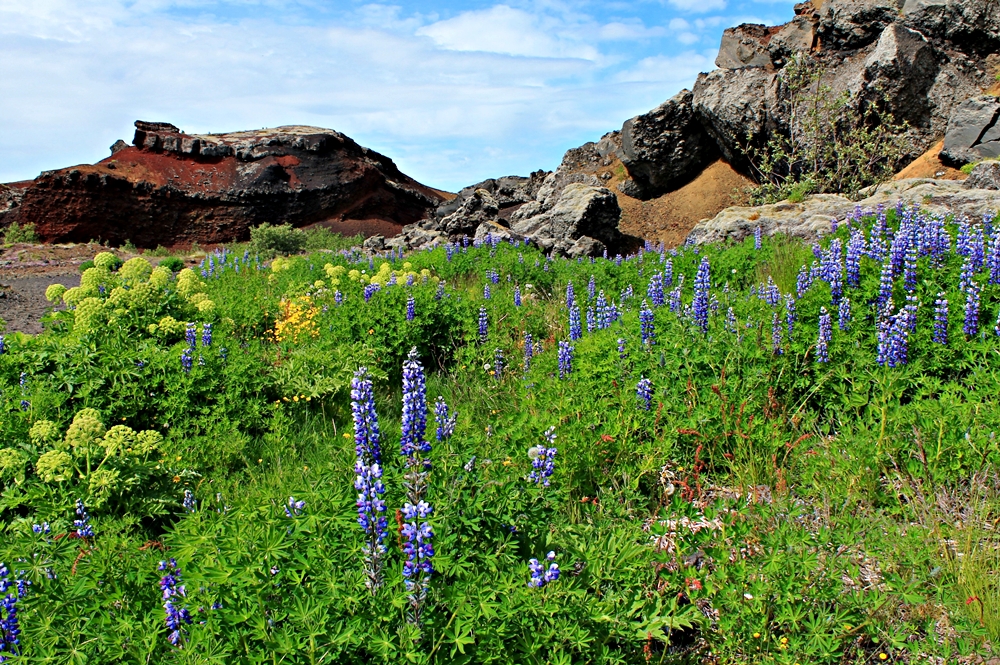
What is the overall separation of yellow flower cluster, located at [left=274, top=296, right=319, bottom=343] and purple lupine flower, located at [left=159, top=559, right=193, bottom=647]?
4379 millimetres

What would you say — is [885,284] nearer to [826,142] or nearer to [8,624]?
[8,624]

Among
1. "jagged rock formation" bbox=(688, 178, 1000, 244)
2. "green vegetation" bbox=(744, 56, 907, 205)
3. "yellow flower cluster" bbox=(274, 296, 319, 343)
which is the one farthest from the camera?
"green vegetation" bbox=(744, 56, 907, 205)

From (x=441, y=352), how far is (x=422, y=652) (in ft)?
16.7

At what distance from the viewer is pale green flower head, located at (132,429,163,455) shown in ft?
12.6

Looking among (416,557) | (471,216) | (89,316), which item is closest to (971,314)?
(416,557)

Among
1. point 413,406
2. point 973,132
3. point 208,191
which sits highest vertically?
point 208,191

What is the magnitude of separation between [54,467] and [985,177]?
12.5m

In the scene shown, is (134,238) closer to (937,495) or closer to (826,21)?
(826,21)

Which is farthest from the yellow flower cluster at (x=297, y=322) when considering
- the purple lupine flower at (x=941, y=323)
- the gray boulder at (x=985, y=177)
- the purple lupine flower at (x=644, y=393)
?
the gray boulder at (x=985, y=177)

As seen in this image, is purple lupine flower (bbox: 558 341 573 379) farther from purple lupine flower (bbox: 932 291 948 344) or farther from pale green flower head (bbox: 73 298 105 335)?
pale green flower head (bbox: 73 298 105 335)

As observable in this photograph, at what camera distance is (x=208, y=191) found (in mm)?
32281

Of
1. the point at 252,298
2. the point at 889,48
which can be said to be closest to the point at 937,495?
the point at 252,298

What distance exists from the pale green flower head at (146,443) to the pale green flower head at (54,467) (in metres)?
0.33

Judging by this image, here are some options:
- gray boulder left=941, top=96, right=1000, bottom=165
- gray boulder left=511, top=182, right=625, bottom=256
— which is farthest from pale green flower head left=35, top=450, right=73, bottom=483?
gray boulder left=941, top=96, right=1000, bottom=165
